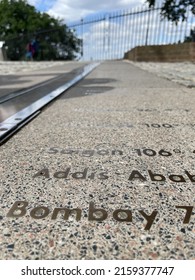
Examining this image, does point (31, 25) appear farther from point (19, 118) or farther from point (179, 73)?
point (19, 118)

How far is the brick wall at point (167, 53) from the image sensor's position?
11.6 metres

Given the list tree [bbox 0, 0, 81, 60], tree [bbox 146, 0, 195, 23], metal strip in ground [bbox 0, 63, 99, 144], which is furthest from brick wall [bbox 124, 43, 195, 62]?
tree [bbox 0, 0, 81, 60]

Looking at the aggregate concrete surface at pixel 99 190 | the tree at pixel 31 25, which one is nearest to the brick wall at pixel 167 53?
the aggregate concrete surface at pixel 99 190

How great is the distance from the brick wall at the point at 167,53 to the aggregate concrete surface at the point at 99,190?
10.2m

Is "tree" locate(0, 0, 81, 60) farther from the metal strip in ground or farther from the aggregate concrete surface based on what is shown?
the aggregate concrete surface

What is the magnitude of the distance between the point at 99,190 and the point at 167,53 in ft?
41.9

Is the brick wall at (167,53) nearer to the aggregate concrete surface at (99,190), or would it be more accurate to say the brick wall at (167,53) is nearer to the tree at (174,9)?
the tree at (174,9)

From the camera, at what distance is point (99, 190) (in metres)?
1.28

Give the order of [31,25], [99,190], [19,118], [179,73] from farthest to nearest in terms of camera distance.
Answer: [31,25]
[179,73]
[19,118]
[99,190]

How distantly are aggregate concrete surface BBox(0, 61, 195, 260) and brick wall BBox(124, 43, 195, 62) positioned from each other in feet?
33.4

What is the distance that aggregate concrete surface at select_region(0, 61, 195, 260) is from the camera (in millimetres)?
945

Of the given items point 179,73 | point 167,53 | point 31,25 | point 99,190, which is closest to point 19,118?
point 99,190
